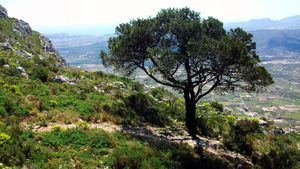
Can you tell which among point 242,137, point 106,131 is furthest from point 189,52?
point 242,137

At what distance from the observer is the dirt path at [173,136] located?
88.8 feet

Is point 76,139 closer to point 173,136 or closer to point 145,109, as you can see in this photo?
point 173,136

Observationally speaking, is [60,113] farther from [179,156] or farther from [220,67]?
[220,67]

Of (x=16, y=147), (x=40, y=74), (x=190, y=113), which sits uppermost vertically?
(x=40, y=74)

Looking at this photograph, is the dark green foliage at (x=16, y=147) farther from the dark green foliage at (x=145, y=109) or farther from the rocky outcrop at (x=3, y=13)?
the rocky outcrop at (x=3, y=13)

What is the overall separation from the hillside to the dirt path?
0.08 m

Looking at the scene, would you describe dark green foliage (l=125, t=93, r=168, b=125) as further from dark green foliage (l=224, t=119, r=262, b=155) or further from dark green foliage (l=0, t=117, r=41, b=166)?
dark green foliage (l=0, t=117, r=41, b=166)

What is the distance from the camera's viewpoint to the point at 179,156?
77.6 feet

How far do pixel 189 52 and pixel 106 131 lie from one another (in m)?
8.38

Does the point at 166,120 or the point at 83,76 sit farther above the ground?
the point at 83,76

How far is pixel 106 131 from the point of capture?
2548cm

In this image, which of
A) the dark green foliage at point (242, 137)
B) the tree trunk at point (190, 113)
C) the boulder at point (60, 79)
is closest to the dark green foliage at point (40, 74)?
the boulder at point (60, 79)

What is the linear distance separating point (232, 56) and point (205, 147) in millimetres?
6864

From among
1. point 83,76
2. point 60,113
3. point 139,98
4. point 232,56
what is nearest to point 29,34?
point 83,76
